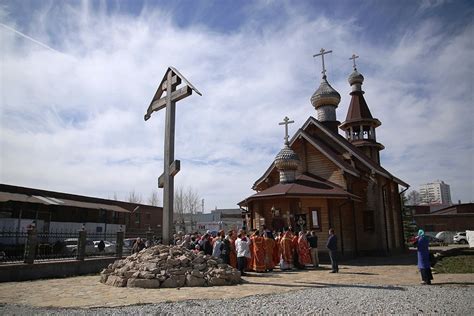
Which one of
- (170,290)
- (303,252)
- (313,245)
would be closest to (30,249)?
(170,290)

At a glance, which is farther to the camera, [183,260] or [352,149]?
[352,149]

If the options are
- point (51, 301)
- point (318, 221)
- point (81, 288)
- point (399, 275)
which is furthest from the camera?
point (318, 221)

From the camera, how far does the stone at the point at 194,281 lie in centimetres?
1059

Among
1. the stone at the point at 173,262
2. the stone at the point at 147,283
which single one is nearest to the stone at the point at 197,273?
the stone at the point at 173,262

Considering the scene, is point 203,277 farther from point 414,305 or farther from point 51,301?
point 414,305

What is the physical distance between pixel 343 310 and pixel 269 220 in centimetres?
1332

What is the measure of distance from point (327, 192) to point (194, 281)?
425 inches

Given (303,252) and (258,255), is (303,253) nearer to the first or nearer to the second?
(303,252)

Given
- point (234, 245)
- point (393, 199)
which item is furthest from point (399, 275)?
point (393, 199)

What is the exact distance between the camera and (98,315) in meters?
7.02

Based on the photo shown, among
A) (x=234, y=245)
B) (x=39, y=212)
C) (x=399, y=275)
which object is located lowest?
(x=399, y=275)

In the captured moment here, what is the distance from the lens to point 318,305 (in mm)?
7859

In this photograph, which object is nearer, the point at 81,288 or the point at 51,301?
the point at 51,301

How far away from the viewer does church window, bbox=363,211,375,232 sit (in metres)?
22.6
